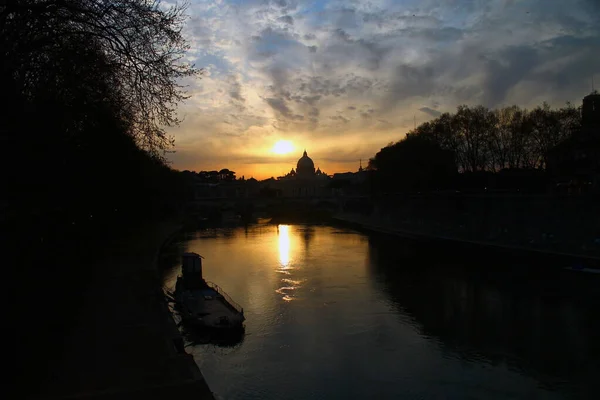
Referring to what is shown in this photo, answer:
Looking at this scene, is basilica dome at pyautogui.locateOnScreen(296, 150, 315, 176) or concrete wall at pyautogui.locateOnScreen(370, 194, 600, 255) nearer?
concrete wall at pyautogui.locateOnScreen(370, 194, 600, 255)

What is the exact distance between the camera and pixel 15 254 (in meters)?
10.5

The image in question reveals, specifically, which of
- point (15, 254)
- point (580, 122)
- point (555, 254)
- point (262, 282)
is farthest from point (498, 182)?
point (15, 254)

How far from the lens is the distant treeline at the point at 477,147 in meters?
34.1

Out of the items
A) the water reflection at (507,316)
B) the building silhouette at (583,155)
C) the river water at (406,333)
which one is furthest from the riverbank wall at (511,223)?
the building silhouette at (583,155)

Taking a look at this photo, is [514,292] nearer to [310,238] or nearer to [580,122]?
[580,122]

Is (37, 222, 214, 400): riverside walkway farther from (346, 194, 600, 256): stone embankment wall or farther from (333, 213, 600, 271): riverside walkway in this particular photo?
(346, 194, 600, 256): stone embankment wall

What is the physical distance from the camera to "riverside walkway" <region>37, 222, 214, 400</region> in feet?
21.1

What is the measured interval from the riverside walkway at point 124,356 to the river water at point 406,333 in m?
1.66

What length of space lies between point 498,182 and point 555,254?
14.8 metres

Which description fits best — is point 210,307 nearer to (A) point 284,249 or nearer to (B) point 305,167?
(A) point 284,249

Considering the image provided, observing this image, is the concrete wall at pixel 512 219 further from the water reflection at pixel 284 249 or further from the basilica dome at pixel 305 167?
the basilica dome at pixel 305 167

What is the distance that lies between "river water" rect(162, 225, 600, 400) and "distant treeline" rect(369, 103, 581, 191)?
13.6 metres

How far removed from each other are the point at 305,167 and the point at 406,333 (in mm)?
97323

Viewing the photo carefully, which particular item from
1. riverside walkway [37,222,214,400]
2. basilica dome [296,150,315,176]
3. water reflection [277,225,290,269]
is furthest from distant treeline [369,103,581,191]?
basilica dome [296,150,315,176]
